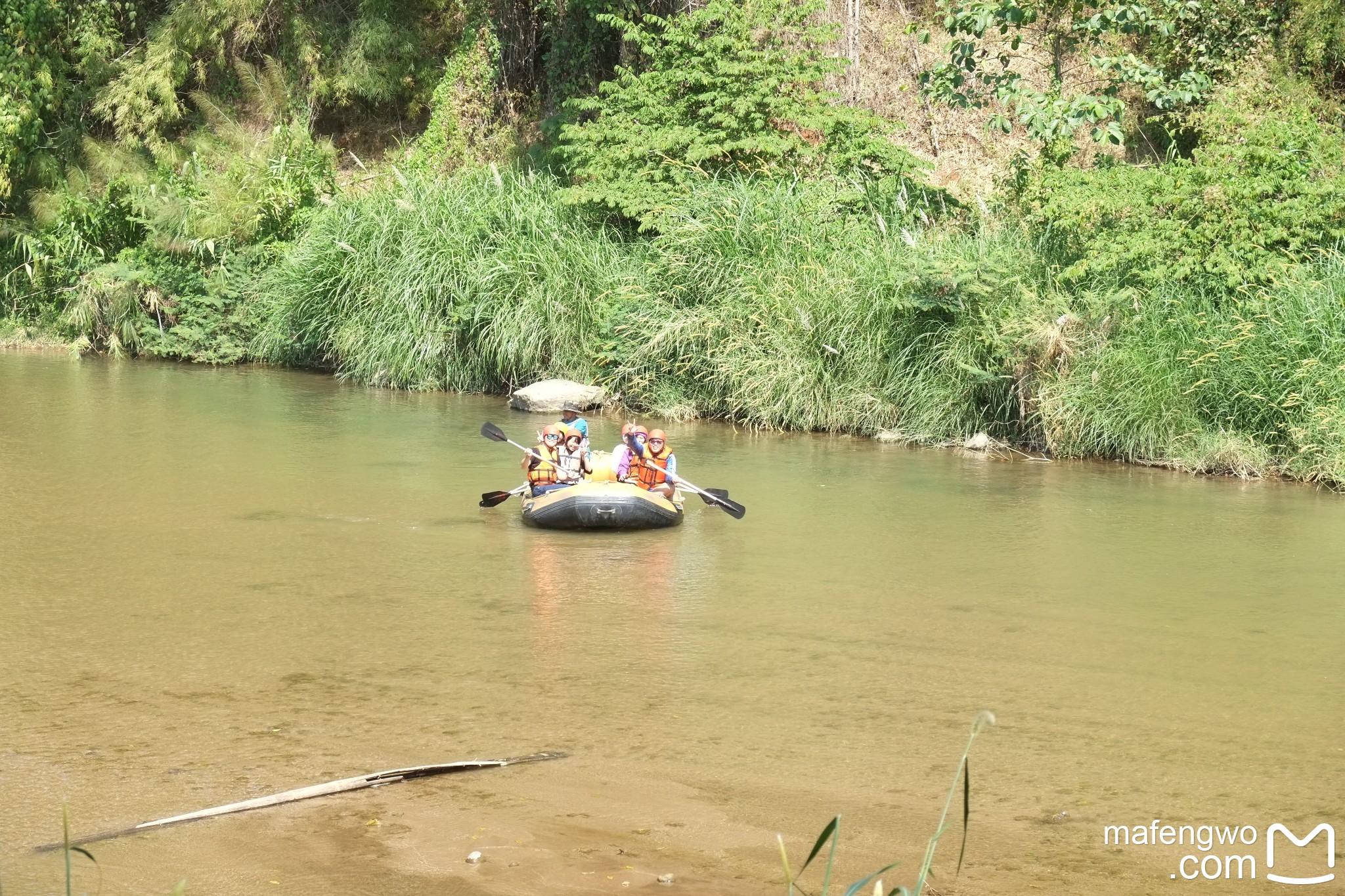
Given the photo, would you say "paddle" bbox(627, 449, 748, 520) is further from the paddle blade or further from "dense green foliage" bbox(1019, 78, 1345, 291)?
"dense green foliage" bbox(1019, 78, 1345, 291)

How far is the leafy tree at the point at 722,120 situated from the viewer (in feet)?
55.3

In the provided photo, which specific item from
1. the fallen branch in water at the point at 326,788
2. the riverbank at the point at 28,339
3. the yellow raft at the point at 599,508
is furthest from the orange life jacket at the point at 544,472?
the riverbank at the point at 28,339

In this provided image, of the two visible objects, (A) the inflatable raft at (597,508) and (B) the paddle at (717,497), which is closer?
(A) the inflatable raft at (597,508)

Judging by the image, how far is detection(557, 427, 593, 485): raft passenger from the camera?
37.0 feet

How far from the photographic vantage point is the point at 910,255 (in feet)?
48.3

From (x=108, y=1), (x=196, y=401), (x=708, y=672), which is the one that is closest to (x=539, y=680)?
(x=708, y=672)

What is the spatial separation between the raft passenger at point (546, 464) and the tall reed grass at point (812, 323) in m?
4.07

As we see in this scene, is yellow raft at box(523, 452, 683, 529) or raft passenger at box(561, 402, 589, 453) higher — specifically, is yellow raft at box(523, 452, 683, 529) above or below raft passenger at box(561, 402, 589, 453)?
below

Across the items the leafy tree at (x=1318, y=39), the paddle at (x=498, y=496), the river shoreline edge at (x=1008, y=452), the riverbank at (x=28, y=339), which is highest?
the leafy tree at (x=1318, y=39)

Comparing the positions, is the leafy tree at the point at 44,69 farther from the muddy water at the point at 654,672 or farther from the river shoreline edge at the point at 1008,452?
the muddy water at the point at 654,672

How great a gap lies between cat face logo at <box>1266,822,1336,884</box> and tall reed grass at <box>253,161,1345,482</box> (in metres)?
7.25

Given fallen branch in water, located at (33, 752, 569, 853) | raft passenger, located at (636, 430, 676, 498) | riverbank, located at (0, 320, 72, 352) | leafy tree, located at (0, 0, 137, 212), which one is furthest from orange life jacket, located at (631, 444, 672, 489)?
leafy tree, located at (0, 0, 137, 212)

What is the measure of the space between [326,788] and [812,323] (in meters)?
10.2

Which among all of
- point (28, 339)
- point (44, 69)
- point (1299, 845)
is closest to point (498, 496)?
point (1299, 845)
